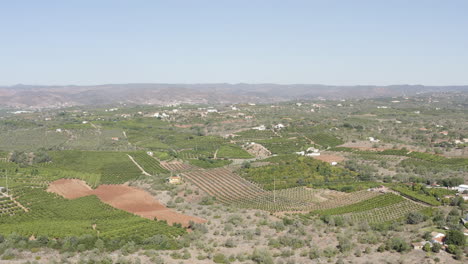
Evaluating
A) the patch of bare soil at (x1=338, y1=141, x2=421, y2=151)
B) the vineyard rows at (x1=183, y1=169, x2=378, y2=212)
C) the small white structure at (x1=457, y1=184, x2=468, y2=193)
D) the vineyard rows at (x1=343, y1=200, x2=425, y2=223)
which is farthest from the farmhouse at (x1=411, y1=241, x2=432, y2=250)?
the patch of bare soil at (x1=338, y1=141, x2=421, y2=151)

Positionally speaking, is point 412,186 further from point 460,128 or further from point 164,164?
point 460,128

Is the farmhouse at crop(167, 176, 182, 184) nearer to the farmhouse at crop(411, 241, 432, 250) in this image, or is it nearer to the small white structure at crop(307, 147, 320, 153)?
the small white structure at crop(307, 147, 320, 153)

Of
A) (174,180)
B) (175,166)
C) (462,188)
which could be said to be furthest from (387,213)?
(175,166)

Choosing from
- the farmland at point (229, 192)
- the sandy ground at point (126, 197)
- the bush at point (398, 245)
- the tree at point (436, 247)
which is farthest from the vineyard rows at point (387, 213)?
the sandy ground at point (126, 197)

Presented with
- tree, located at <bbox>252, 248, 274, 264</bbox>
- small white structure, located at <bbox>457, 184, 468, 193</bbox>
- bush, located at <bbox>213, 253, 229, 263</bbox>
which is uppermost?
tree, located at <bbox>252, 248, 274, 264</bbox>

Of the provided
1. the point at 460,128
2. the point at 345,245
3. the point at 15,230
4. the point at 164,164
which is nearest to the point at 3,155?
the point at 164,164

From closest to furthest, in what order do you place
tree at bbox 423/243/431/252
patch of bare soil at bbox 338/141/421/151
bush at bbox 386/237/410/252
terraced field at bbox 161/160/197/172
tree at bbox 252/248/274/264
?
tree at bbox 252/248/274/264, tree at bbox 423/243/431/252, bush at bbox 386/237/410/252, terraced field at bbox 161/160/197/172, patch of bare soil at bbox 338/141/421/151

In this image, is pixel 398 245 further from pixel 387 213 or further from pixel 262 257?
pixel 387 213

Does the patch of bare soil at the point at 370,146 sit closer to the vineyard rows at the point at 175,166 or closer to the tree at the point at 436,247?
the vineyard rows at the point at 175,166
